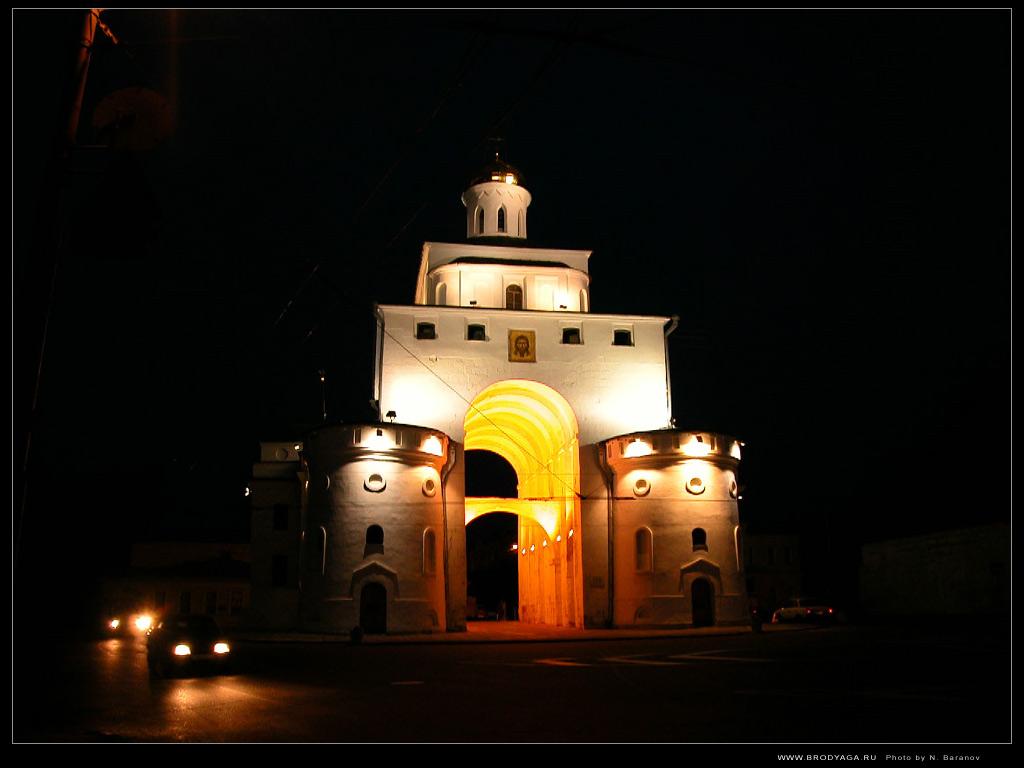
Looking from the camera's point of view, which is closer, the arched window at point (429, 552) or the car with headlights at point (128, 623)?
the arched window at point (429, 552)

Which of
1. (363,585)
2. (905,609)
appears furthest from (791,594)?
(363,585)

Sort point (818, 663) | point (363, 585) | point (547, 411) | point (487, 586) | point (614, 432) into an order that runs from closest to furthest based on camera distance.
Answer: point (818, 663), point (363, 585), point (614, 432), point (547, 411), point (487, 586)

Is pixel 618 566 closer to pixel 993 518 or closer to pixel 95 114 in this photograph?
pixel 993 518

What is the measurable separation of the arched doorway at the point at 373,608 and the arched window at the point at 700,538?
11898mm

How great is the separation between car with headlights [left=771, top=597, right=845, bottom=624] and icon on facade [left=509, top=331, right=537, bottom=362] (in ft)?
51.0

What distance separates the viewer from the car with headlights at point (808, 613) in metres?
35.1

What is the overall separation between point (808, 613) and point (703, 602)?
6.48 meters

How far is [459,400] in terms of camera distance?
114ft

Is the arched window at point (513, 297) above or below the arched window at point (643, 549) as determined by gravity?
above

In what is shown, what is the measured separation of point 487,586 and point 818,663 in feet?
156

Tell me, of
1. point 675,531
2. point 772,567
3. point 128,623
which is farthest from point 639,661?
point 772,567

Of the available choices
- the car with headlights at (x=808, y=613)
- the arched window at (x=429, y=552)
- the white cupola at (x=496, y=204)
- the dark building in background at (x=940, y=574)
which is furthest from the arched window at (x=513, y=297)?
the dark building in background at (x=940, y=574)

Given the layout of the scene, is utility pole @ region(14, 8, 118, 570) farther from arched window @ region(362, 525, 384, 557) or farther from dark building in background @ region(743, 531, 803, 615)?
dark building in background @ region(743, 531, 803, 615)

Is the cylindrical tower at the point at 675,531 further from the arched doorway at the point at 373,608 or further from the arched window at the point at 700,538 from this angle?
the arched doorway at the point at 373,608
